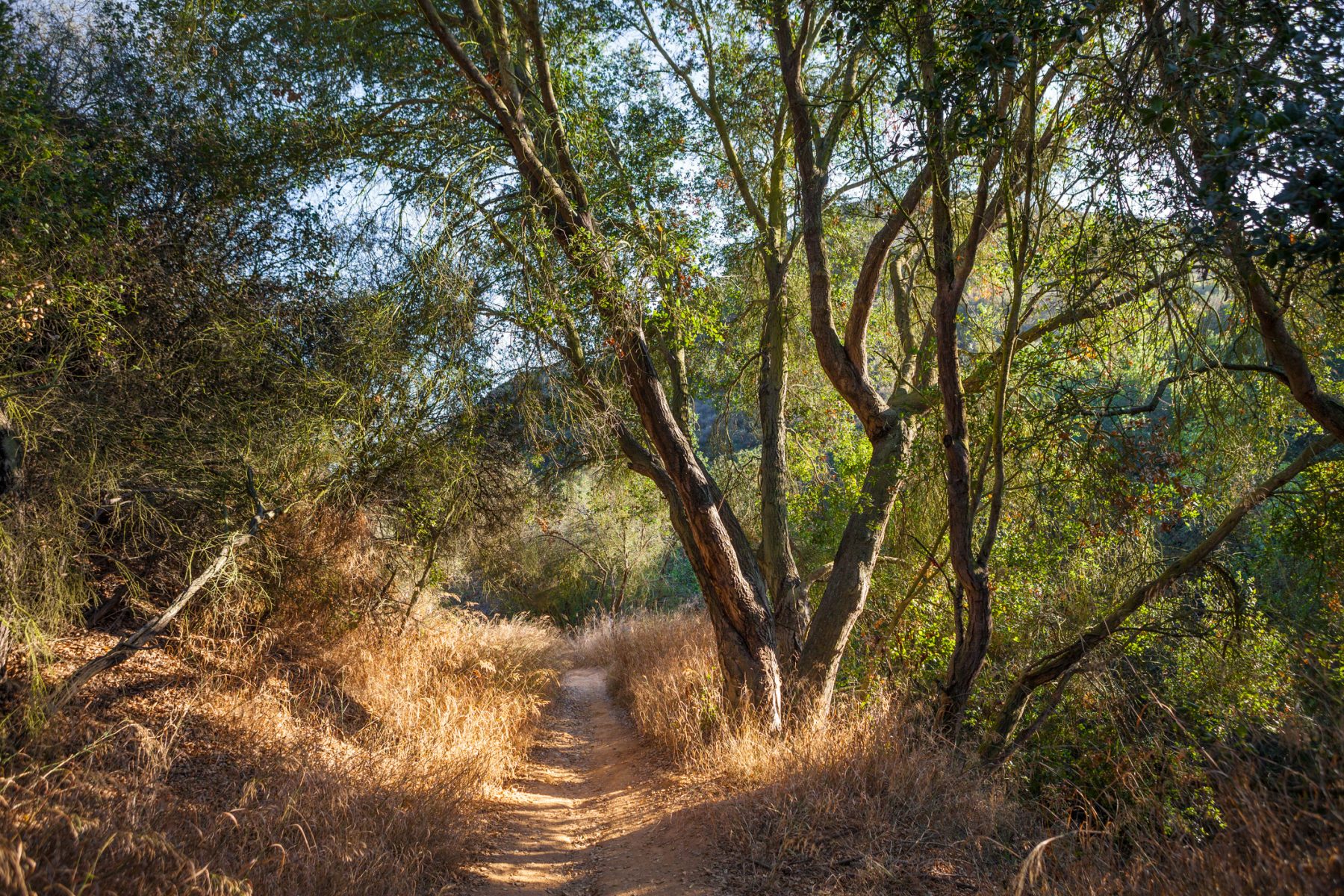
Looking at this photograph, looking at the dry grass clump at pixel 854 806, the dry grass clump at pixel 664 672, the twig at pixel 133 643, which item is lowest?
the dry grass clump at pixel 664 672

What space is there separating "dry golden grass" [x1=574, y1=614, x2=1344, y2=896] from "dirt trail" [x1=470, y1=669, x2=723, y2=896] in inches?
14.3

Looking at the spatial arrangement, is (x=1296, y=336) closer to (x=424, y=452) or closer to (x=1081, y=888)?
(x=1081, y=888)

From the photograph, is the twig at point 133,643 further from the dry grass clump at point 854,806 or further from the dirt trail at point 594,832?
the dry grass clump at point 854,806

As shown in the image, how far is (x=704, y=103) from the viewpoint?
29.0 feet

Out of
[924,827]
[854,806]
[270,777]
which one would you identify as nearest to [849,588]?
[854,806]

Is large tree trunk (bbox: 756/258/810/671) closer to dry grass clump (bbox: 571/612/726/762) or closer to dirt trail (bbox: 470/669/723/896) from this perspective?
dry grass clump (bbox: 571/612/726/762)

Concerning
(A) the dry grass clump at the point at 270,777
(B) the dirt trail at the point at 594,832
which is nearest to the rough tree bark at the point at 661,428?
(B) the dirt trail at the point at 594,832

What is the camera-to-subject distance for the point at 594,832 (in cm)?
593

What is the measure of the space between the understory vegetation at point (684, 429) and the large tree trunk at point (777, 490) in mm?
60

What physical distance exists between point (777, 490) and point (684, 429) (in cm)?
143

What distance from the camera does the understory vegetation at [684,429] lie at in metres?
3.72

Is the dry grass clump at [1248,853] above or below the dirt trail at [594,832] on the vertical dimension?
above

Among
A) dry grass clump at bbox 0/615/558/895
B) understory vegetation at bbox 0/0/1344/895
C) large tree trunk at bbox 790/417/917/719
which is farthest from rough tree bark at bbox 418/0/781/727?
dry grass clump at bbox 0/615/558/895

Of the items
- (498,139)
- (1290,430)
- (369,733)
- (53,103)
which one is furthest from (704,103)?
(369,733)
